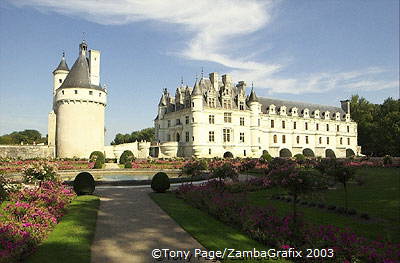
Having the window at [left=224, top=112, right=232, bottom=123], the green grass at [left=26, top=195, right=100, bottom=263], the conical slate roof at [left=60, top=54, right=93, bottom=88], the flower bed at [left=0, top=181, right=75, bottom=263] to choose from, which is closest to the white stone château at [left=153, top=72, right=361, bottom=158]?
the window at [left=224, top=112, right=232, bottom=123]

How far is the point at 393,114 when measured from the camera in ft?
189

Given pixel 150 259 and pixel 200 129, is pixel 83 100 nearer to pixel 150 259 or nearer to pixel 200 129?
pixel 200 129

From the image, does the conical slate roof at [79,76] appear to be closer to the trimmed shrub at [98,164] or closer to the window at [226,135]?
the trimmed shrub at [98,164]

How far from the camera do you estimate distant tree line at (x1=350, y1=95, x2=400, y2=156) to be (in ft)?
187

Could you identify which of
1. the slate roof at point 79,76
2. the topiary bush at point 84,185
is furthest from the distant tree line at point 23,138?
the topiary bush at point 84,185

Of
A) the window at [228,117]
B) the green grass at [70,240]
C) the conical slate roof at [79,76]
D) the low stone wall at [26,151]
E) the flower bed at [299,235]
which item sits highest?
the conical slate roof at [79,76]

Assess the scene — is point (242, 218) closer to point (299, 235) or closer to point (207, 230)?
point (207, 230)

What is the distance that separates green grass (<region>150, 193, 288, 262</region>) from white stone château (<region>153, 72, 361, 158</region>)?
34033mm

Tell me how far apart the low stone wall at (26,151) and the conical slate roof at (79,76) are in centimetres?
955

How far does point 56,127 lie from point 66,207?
37645mm

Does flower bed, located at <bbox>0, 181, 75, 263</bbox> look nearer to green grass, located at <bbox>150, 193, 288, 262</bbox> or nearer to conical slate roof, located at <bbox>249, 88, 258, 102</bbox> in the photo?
green grass, located at <bbox>150, 193, 288, 262</bbox>

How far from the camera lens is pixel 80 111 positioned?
140ft

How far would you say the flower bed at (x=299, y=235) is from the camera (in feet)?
20.7

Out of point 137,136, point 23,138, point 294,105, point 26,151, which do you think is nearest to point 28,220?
point 26,151
